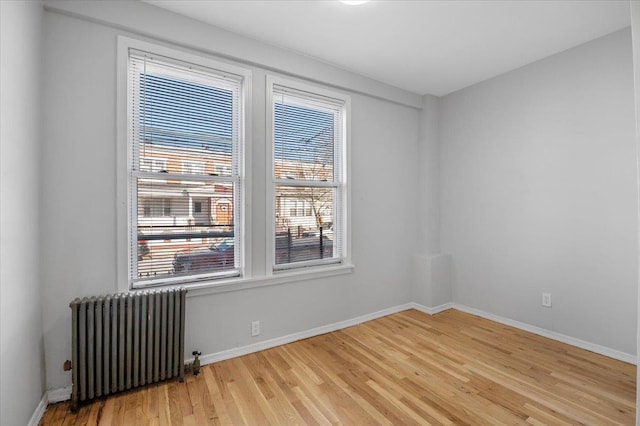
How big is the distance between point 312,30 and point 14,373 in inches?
118

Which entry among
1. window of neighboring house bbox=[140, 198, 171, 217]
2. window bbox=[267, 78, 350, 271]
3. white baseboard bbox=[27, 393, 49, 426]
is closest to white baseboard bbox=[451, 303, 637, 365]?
window bbox=[267, 78, 350, 271]

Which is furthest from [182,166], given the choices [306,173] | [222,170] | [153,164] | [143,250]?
[306,173]

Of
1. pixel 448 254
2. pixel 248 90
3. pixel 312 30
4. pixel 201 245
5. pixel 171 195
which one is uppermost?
pixel 312 30

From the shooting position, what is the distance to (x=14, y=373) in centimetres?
156

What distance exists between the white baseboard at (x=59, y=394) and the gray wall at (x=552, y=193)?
3.99m

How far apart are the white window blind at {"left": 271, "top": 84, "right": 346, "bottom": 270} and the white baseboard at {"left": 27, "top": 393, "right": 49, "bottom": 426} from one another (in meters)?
1.82

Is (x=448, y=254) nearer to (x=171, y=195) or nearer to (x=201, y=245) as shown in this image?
(x=201, y=245)

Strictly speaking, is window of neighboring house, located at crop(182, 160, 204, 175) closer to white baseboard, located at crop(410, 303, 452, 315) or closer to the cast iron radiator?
the cast iron radiator

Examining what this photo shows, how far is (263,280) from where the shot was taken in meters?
2.81

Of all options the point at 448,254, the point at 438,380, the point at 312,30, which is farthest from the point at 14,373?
the point at 448,254

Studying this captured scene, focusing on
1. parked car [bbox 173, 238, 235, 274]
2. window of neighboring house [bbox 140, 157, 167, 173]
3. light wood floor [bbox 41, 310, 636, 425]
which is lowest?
light wood floor [bbox 41, 310, 636, 425]

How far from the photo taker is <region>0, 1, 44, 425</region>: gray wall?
1.48 m

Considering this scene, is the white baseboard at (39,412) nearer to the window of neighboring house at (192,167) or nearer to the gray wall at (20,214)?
the gray wall at (20,214)

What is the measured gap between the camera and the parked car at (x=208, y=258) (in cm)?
252
